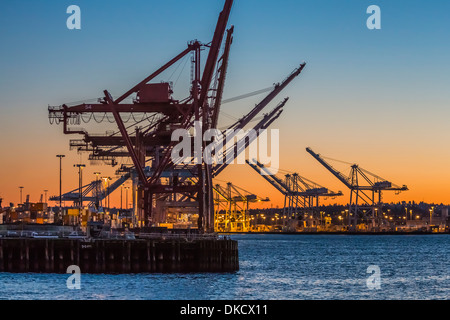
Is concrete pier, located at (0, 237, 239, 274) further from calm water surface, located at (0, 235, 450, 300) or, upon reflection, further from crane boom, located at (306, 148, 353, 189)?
crane boom, located at (306, 148, 353, 189)

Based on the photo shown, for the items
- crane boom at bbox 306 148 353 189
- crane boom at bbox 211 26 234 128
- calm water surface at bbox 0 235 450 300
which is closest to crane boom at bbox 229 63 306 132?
crane boom at bbox 211 26 234 128

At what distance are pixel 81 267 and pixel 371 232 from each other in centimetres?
16191

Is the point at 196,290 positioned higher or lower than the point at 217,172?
lower

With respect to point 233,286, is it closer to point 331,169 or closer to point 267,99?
point 267,99

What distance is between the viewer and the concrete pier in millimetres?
44281

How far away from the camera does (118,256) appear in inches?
1743

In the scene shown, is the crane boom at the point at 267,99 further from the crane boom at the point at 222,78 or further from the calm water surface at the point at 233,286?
the calm water surface at the point at 233,286

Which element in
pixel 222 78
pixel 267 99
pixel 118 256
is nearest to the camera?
pixel 118 256

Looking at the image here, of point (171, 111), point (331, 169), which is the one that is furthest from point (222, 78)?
point (331, 169)

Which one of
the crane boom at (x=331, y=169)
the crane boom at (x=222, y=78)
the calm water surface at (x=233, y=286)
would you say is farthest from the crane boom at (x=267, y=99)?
the crane boom at (x=331, y=169)
